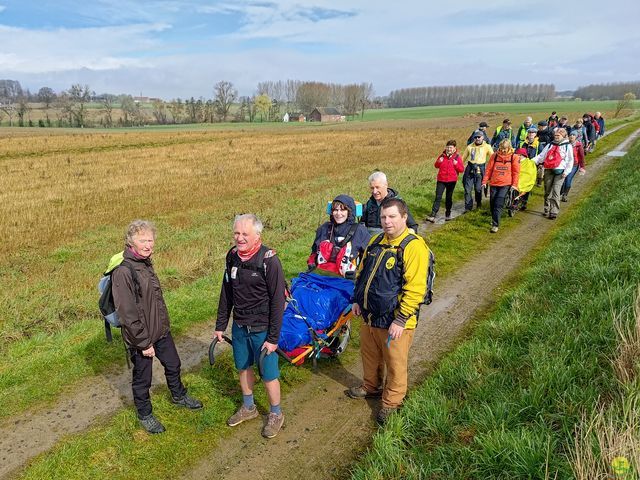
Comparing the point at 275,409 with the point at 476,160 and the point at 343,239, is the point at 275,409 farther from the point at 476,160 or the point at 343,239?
the point at 476,160

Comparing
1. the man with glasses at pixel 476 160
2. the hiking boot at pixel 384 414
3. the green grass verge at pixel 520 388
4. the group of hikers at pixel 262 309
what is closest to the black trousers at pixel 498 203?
the man with glasses at pixel 476 160

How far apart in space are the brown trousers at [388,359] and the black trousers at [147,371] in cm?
210

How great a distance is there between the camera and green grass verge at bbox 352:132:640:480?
131 inches

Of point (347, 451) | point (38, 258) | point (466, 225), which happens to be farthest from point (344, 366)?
point (38, 258)

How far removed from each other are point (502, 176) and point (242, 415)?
8976 millimetres

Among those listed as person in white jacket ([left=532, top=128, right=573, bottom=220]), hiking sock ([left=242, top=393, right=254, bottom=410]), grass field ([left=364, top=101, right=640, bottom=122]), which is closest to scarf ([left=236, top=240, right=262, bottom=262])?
hiking sock ([left=242, top=393, right=254, bottom=410])

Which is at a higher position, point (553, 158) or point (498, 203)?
point (553, 158)

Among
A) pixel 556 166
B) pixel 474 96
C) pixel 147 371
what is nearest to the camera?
pixel 147 371

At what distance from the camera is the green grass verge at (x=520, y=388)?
10.9 ft

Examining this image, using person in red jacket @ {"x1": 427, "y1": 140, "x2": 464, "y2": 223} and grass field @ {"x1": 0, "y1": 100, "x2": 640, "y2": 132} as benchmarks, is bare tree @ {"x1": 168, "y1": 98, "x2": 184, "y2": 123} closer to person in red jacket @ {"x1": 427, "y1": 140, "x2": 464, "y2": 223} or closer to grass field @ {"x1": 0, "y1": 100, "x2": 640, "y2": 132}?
grass field @ {"x1": 0, "y1": 100, "x2": 640, "y2": 132}

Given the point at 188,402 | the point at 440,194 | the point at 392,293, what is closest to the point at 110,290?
the point at 188,402

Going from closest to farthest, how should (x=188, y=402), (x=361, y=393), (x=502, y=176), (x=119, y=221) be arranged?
(x=188, y=402) → (x=361, y=393) → (x=502, y=176) → (x=119, y=221)

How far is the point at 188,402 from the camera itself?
15.3ft

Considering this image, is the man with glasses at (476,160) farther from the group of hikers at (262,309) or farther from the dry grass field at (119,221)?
the group of hikers at (262,309)
